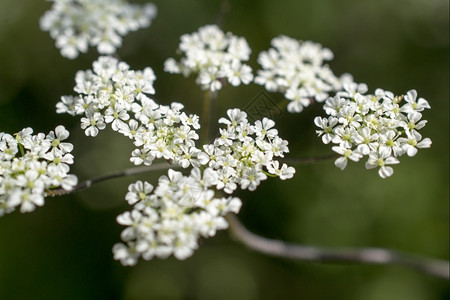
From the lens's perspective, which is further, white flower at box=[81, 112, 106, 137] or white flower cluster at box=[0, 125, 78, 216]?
white flower at box=[81, 112, 106, 137]

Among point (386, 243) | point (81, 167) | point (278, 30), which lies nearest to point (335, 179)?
point (386, 243)

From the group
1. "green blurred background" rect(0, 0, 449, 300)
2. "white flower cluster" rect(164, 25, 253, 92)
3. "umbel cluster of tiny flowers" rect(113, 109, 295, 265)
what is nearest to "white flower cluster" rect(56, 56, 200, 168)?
"umbel cluster of tiny flowers" rect(113, 109, 295, 265)

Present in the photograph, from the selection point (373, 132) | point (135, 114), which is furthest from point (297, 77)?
point (135, 114)

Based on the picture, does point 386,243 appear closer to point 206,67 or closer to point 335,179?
point 335,179

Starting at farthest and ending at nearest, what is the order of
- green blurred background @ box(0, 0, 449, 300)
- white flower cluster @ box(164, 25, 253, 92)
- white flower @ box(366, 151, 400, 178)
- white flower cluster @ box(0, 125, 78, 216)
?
1. green blurred background @ box(0, 0, 449, 300)
2. white flower cluster @ box(164, 25, 253, 92)
3. white flower @ box(366, 151, 400, 178)
4. white flower cluster @ box(0, 125, 78, 216)

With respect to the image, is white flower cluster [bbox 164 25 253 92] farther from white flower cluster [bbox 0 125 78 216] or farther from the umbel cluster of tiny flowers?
white flower cluster [bbox 0 125 78 216]

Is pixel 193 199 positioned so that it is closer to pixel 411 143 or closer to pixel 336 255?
pixel 411 143
